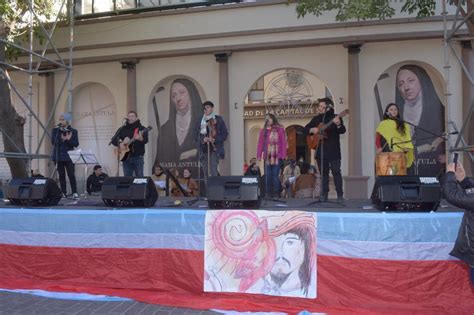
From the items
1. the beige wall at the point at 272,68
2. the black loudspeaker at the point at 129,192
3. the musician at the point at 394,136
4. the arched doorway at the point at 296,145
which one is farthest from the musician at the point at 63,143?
the arched doorway at the point at 296,145

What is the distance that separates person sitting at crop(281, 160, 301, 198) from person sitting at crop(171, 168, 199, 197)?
2122 mm

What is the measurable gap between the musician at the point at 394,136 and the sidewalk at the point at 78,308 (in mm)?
3758

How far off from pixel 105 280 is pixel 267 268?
1.88m

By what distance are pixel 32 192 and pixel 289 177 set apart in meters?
6.36

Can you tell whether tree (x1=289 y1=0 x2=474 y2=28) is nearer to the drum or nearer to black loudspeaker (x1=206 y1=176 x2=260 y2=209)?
the drum

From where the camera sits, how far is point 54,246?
5309mm

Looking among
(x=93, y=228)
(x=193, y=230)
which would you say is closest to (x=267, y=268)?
(x=193, y=230)

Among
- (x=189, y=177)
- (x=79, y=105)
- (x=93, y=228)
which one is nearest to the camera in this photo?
(x=93, y=228)

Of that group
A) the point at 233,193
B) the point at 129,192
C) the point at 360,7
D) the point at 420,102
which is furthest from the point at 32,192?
the point at 420,102

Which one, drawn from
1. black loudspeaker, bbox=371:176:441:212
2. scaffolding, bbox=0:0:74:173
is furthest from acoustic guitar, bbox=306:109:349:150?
scaffolding, bbox=0:0:74:173

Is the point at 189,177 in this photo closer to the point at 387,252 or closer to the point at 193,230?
the point at 193,230

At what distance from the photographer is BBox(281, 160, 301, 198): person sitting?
10.9m

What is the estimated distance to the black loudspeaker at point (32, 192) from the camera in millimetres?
6746

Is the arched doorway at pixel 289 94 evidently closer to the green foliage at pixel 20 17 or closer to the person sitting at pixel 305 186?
the person sitting at pixel 305 186
